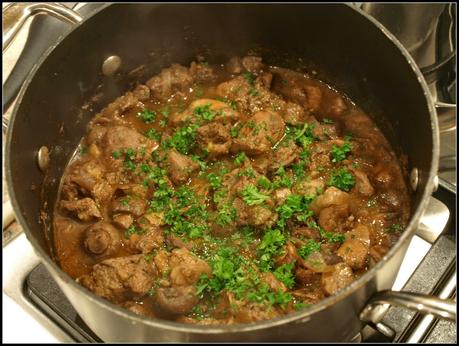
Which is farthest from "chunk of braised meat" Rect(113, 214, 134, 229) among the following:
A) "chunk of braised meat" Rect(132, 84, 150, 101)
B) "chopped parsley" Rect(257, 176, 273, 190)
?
"chunk of braised meat" Rect(132, 84, 150, 101)

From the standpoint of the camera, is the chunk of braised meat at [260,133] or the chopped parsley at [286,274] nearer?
the chopped parsley at [286,274]

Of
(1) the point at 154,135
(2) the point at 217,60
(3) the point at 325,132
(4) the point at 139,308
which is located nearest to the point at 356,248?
(3) the point at 325,132

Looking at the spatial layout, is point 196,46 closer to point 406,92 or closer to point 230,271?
point 406,92

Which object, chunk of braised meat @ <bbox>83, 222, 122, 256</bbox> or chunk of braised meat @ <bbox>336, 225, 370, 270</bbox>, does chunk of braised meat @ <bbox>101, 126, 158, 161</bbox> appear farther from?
chunk of braised meat @ <bbox>336, 225, 370, 270</bbox>

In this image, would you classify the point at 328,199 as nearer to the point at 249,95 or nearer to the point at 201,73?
the point at 249,95

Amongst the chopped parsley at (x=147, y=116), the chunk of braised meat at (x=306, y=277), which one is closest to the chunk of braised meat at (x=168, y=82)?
the chopped parsley at (x=147, y=116)

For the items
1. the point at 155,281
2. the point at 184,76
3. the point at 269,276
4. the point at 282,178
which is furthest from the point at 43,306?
the point at 184,76

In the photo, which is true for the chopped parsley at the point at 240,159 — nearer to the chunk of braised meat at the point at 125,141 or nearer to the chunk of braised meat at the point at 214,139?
the chunk of braised meat at the point at 214,139
